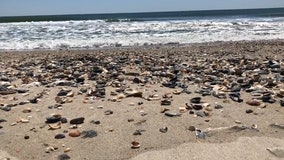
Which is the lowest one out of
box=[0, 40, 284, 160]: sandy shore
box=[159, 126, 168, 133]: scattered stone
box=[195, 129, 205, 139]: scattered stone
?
box=[0, 40, 284, 160]: sandy shore

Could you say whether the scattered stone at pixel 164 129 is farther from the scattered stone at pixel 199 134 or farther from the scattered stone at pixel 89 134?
the scattered stone at pixel 89 134

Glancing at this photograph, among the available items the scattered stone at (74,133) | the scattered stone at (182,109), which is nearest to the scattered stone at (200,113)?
the scattered stone at (182,109)

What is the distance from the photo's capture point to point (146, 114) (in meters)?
4.37

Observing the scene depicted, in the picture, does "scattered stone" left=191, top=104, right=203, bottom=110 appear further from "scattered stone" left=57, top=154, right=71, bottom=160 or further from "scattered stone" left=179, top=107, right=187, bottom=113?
"scattered stone" left=57, top=154, right=71, bottom=160

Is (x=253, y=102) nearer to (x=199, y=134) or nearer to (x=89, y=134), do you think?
(x=199, y=134)

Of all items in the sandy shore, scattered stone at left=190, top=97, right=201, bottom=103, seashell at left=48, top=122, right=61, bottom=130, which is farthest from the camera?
scattered stone at left=190, top=97, right=201, bottom=103

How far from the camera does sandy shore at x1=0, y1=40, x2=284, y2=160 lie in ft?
11.4

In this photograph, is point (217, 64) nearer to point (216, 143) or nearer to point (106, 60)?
point (106, 60)

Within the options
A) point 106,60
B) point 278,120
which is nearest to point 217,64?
point 106,60

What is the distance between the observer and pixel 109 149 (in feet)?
11.5

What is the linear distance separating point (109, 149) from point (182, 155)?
662 mm

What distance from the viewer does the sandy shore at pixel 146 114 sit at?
11.4 feet

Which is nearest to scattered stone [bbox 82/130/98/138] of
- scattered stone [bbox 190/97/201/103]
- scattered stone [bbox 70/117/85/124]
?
scattered stone [bbox 70/117/85/124]

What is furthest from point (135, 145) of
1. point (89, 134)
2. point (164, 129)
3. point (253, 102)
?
point (253, 102)
